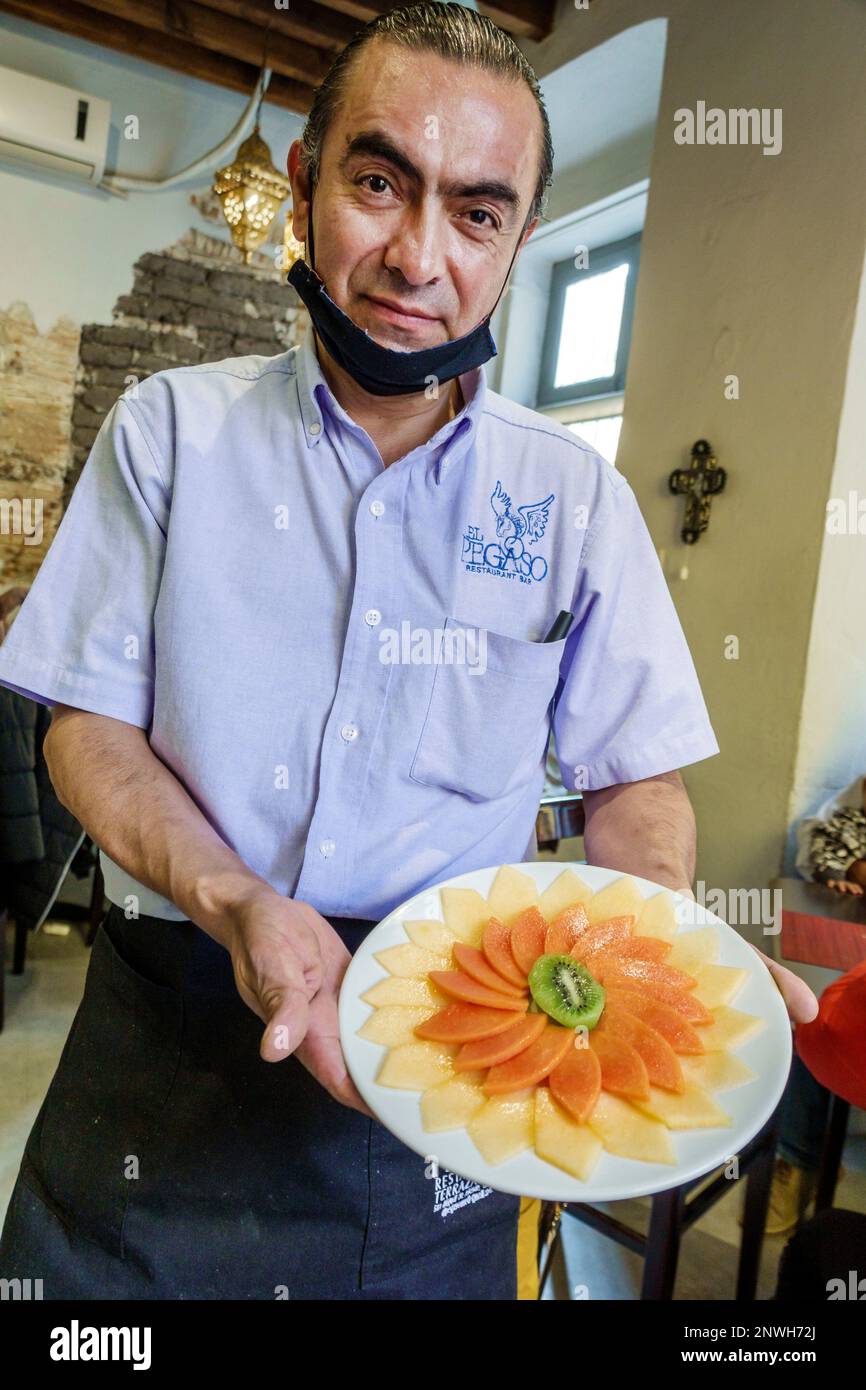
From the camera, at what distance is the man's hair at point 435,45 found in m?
0.95

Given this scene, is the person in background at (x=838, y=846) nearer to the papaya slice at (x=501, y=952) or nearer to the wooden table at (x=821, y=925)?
the wooden table at (x=821, y=925)

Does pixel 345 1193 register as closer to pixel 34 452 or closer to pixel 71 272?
pixel 34 452

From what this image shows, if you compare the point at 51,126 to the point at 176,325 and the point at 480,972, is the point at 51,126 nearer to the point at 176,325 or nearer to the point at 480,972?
the point at 176,325

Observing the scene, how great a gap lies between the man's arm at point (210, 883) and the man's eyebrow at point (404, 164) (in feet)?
2.18

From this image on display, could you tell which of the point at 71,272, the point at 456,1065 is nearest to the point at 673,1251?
the point at 456,1065

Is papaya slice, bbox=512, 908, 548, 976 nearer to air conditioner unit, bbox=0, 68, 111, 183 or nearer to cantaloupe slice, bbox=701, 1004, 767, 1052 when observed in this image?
cantaloupe slice, bbox=701, 1004, 767, 1052

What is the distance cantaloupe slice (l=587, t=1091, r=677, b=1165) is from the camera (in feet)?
2.41

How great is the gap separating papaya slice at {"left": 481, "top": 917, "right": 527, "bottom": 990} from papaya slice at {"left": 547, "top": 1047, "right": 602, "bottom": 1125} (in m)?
0.09

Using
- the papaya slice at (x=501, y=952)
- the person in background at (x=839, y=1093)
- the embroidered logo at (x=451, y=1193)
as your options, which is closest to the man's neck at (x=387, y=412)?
the papaya slice at (x=501, y=952)

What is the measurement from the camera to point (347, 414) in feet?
3.55

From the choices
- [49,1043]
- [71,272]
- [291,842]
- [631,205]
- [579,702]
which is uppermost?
[631,205]

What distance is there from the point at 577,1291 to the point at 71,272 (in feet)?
15.8

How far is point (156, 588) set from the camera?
40.4 inches

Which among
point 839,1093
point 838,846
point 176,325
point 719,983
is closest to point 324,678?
point 719,983
